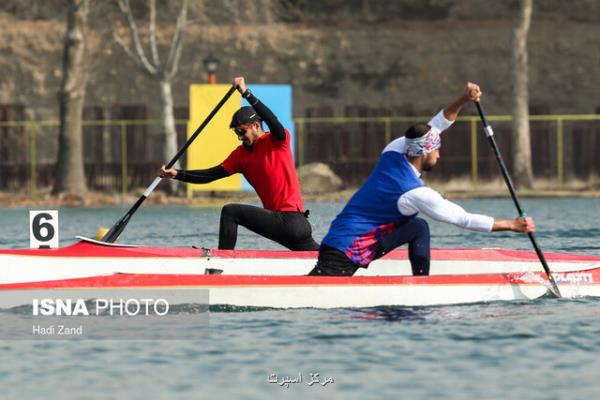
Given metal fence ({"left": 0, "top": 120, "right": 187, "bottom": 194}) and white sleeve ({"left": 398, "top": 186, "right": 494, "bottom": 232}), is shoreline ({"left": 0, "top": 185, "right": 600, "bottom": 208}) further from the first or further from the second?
white sleeve ({"left": 398, "top": 186, "right": 494, "bottom": 232})

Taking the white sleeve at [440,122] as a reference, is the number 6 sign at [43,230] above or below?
below

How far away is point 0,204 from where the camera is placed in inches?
1554

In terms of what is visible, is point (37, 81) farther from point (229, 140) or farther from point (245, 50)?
point (229, 140)

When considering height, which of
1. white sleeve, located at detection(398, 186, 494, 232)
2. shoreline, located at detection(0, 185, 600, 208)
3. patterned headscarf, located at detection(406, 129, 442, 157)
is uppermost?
patterned headscarf, located at detection(406, 129, 442, 157)

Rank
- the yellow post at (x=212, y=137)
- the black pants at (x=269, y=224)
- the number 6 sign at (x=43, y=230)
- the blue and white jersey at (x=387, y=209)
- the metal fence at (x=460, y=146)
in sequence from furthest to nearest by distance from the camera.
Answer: the metal fence at (x=460, y=146) → the yellow post at (x=212, y=137) → the number 6 sign at (x=43, y=230) → the black pants at (x=269, y=224) → the blue and white jersey at (x=387, y=209)

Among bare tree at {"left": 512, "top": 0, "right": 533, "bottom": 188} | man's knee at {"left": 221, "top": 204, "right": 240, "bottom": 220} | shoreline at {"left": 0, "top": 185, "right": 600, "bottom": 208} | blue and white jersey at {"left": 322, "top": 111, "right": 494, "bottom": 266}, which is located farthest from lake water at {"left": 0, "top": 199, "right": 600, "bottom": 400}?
bare tree at {"left": 512, "top": 0, "right": 533, "bottom": 188}

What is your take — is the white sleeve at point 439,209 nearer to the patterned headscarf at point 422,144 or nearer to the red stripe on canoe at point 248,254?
the patterned headscarf at point 422,144

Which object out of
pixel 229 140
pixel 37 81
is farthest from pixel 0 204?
pixel 37 81

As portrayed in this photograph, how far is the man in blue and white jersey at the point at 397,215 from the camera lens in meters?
13.5

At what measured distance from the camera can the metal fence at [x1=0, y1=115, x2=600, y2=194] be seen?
141 feet

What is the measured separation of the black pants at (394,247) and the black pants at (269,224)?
1.48 metres

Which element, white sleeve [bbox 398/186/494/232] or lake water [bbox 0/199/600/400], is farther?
white sleeve [bbox 398/186/494/232]

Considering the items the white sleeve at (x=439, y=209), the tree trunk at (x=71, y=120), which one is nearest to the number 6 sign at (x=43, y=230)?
the white sleeve at (x=439, y=209)

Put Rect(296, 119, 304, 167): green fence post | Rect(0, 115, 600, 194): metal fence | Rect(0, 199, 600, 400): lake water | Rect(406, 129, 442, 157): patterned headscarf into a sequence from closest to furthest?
Rect(0, 199, 600, 400): lake water
Rect(406, 129, 442, 157): patterned headscarf
Rect(0, 115, 600, 194): metal fence
Rect(296, 119, 304, 167): green fence post
